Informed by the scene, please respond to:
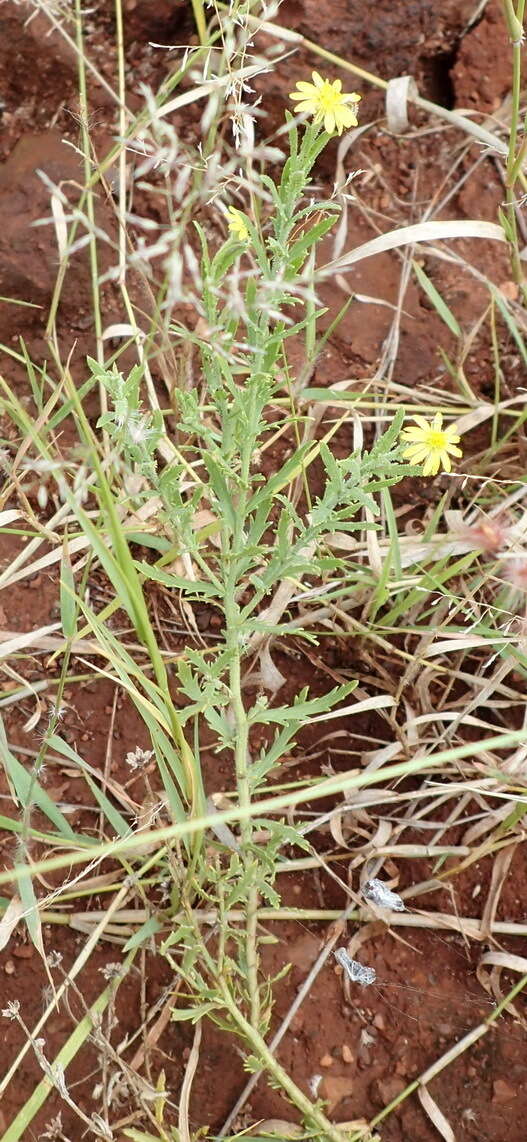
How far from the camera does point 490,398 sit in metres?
1.87

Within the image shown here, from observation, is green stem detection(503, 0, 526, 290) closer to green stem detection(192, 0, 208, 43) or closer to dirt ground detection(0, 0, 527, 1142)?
dirt ground detection(0, 0, 527, 1142)

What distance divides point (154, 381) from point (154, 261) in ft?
1.16

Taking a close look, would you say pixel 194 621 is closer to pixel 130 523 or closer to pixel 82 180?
pixel 130 523

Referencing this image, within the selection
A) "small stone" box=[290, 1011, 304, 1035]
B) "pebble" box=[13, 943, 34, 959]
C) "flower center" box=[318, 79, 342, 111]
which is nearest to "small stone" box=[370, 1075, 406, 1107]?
"small stone" box=[290, 1011, 304, 1035]

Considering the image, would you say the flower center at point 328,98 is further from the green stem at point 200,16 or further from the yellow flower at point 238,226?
the green stem at point 200,16

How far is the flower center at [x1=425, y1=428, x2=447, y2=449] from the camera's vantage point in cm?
134

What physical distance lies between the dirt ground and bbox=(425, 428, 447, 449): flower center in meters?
0.44

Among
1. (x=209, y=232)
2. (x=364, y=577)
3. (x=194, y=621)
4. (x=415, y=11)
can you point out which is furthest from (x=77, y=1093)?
(x=415, y=11)

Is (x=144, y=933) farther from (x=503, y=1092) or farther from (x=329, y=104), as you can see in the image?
(x=329, y=104)

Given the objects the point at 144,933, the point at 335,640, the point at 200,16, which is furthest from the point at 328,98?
the point at 144,933

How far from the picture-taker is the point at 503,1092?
1395mm

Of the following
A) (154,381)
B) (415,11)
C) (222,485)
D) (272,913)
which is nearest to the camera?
(222,485)

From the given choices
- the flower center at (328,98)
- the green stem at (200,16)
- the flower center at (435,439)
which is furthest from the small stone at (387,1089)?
the green stem at (200,16)

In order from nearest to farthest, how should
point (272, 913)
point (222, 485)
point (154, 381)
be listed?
point (222, 485)
point (272, 913)
point (154, 381)
